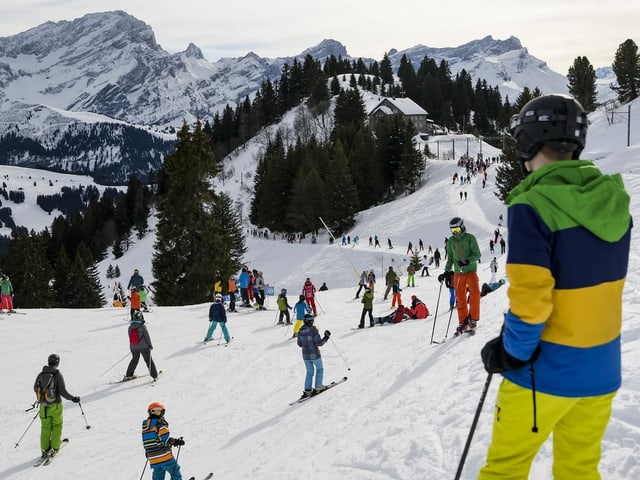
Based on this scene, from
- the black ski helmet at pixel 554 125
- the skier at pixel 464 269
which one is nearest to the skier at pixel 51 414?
the skier at pixel 464 269

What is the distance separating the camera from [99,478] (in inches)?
310

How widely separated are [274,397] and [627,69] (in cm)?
8222

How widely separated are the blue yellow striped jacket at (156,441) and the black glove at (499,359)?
5206 millimetres

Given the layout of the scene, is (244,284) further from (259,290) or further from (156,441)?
(156,441)

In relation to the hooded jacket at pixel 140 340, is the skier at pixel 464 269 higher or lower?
higher

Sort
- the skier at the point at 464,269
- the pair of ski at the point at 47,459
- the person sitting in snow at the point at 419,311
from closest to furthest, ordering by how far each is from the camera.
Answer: the pair of ski at the point at 47,459, the skier at the point at 464,269, the person sitting in snow at the point at 419,311

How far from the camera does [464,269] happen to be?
30.0 feet

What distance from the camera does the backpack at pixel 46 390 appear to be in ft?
29.2

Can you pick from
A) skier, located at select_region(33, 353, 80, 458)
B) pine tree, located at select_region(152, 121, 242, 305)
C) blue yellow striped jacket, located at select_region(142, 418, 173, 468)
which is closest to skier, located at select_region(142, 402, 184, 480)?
blue yellow striped jacket, located at select_region(142, 418, 173, 468)

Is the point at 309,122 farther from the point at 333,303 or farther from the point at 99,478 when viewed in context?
the point at 99,478

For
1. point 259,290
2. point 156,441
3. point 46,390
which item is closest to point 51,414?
point 46,390

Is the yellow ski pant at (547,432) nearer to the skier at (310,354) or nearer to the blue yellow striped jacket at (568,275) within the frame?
the blue yellow striped jacket at (568,275)

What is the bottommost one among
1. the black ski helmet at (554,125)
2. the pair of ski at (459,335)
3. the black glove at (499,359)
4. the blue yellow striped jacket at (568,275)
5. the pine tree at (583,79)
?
the pair of ski at (459,335)

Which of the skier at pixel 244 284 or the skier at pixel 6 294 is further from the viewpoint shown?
the skier at pixel 244 284
